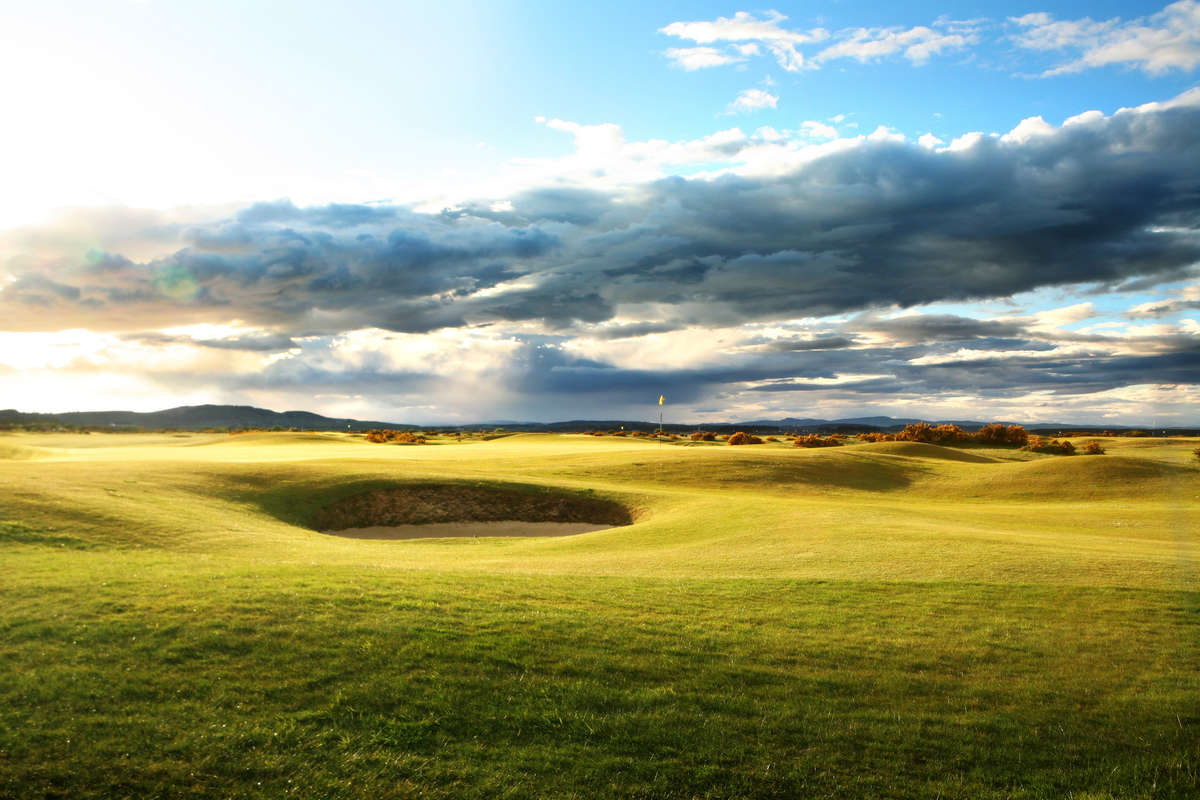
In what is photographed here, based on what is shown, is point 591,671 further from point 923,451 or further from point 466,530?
point 923,451

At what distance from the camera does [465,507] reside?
38.1 metres

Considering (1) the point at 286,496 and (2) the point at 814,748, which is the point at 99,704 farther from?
(1) the point at 286,496

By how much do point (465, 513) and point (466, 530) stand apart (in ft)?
8.43

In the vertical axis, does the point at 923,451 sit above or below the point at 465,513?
above

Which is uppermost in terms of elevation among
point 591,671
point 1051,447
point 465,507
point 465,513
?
point 1051,447

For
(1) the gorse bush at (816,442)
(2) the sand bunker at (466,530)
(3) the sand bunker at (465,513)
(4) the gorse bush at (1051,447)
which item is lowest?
(2) the sand bunker at (466,530)

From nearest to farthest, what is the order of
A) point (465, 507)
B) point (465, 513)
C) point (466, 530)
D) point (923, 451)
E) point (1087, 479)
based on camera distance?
point (466, 530), point (465, 513), point (465, 507), point (1087, 479), point (923, 451)

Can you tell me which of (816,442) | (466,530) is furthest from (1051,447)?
(466,530)

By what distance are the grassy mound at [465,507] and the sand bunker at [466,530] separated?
714mm

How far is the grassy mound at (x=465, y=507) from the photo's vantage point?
36719 millimetres

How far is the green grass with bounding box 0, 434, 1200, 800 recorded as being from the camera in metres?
8.80

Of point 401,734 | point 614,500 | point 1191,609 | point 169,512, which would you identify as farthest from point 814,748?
point 614,500

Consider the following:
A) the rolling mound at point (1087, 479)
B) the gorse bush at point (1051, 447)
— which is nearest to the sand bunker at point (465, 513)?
the rolling mound at point (1087, 479)

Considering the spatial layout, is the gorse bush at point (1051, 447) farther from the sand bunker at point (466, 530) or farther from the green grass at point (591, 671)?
the green grass at point (591, 671)
